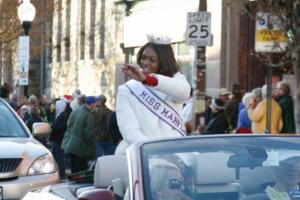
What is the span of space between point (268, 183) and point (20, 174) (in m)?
5.50

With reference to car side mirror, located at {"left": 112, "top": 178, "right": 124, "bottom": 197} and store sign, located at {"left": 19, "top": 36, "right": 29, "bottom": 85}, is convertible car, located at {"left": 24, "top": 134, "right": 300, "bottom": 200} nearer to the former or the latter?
car side mirror, located at {"left": 112, "top": 178, "right": 124, "bottom": 197}

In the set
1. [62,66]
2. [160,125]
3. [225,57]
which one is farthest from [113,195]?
[62,66]

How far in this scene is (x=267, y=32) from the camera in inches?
565

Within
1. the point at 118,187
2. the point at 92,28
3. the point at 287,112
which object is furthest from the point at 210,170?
the point at 92,28

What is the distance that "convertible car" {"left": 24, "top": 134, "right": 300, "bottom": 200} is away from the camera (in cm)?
527

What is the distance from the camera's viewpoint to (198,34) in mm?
16062

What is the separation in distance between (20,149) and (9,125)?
1.21 m

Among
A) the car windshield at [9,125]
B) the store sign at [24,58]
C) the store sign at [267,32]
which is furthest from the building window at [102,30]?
the car windshield at [9,125]

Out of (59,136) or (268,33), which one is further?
(59,136)

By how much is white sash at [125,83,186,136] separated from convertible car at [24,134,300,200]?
5.63ft

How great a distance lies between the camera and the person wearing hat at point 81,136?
16.7 m

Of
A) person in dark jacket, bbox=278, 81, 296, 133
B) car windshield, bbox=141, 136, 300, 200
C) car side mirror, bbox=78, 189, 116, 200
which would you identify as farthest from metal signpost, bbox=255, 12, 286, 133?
car side mirror, bbox=78, 189, 116, 200

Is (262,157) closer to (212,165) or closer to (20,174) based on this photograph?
(212,165)

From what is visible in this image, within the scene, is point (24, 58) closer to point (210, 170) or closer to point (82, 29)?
point (82, 29)
